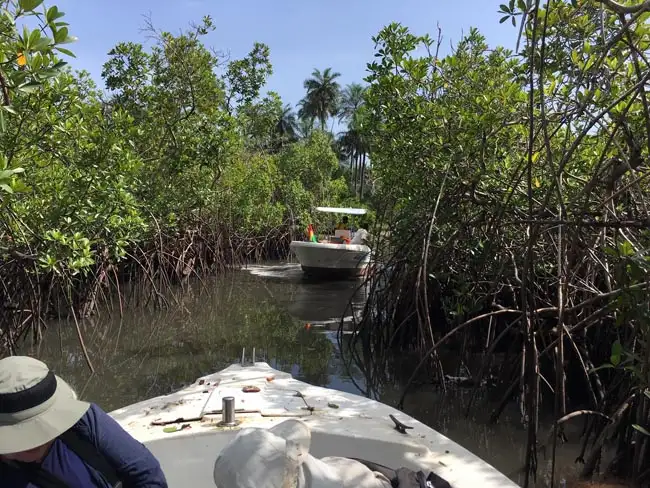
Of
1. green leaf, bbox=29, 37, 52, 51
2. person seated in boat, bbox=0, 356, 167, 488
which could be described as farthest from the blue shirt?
green leaf, bbox=29, 37, 52, 51

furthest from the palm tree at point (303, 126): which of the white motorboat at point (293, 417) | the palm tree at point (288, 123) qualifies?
the white motorboat at point (293, 417)

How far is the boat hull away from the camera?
1411cm

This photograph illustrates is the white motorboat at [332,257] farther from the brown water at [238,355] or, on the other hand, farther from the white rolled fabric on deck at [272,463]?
the white rolled fabric on deck at [272,463]

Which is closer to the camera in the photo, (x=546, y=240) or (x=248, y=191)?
(x=546, y=240)

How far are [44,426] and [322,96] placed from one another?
41.0m

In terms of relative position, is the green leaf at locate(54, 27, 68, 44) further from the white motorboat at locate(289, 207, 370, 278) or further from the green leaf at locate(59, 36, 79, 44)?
the white motorboat at locate(289, 207, 370, 278)

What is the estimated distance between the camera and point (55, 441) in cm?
133

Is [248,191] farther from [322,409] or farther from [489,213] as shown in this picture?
[322,409]

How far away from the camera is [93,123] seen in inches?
271

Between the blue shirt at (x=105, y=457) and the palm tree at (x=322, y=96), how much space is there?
132 ft

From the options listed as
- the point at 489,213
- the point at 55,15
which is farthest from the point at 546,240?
the point at 55,15

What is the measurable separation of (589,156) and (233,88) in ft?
27.1

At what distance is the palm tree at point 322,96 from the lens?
4034cm

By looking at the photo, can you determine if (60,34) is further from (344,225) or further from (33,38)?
(344,225)
